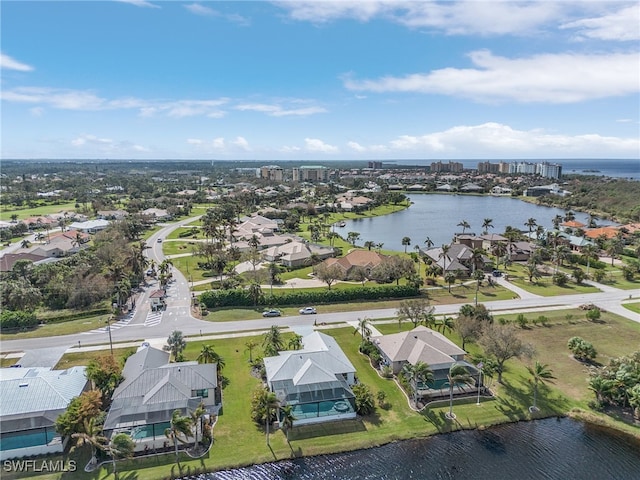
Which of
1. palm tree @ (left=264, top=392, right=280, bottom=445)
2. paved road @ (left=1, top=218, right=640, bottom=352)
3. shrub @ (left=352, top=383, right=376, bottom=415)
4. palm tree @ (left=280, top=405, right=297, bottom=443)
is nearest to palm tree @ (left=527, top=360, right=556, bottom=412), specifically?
shrub @ (left=352, top=383, right=376, bottom=415)

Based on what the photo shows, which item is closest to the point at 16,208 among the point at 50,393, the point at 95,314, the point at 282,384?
the point at 95,314

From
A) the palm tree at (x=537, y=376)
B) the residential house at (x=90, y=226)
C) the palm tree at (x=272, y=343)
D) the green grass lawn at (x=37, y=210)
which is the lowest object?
the palm tree at (x=537, y=376)

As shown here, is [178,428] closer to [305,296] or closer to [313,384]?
[313,384]

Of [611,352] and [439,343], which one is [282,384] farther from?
[611,352]

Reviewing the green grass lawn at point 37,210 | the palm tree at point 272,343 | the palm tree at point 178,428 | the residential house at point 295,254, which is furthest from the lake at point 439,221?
the green grass lawn at point 37,210

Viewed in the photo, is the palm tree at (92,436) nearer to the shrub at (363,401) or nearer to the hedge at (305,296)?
the shrub at (363,401)

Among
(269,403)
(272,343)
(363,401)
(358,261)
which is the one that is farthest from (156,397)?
(358,261)

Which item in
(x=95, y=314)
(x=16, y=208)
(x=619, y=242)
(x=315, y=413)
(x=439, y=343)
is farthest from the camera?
(x=16, y=208)
